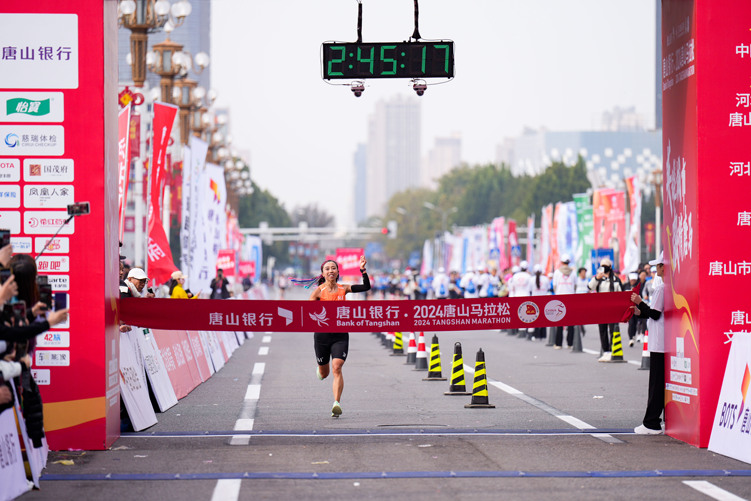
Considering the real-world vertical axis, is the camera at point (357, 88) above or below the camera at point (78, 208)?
above

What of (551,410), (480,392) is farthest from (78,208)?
(551,410)

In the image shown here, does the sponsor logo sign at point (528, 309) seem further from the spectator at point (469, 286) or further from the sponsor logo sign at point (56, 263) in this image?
the spectator at point (469, 286)

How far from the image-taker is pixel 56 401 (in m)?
11.1

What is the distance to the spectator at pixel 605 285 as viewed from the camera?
2378cm

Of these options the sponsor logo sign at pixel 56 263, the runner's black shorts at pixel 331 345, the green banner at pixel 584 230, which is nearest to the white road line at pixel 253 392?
the runner's black shorts at pixel 331 345

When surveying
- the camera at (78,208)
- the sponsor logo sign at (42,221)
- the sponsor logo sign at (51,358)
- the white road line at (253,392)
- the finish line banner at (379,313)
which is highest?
the camera at (78,208)

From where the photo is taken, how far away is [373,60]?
1334 cm

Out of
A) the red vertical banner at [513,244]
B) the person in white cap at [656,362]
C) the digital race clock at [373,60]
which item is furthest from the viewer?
the red vertical banner at [513,244]

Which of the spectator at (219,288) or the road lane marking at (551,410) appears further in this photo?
the spectator at (219,288)

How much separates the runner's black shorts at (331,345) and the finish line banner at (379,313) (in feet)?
3.89

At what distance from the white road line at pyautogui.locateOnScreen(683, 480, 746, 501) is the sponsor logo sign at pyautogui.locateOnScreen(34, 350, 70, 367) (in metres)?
5.64

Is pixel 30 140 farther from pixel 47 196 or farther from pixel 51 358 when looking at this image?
pixel 51 358

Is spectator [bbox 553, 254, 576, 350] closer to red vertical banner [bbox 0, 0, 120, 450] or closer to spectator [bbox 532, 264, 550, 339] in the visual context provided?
spectator [bbox 532, 264, 550, 339]

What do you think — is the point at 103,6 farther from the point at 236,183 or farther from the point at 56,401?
the point at 236,183
